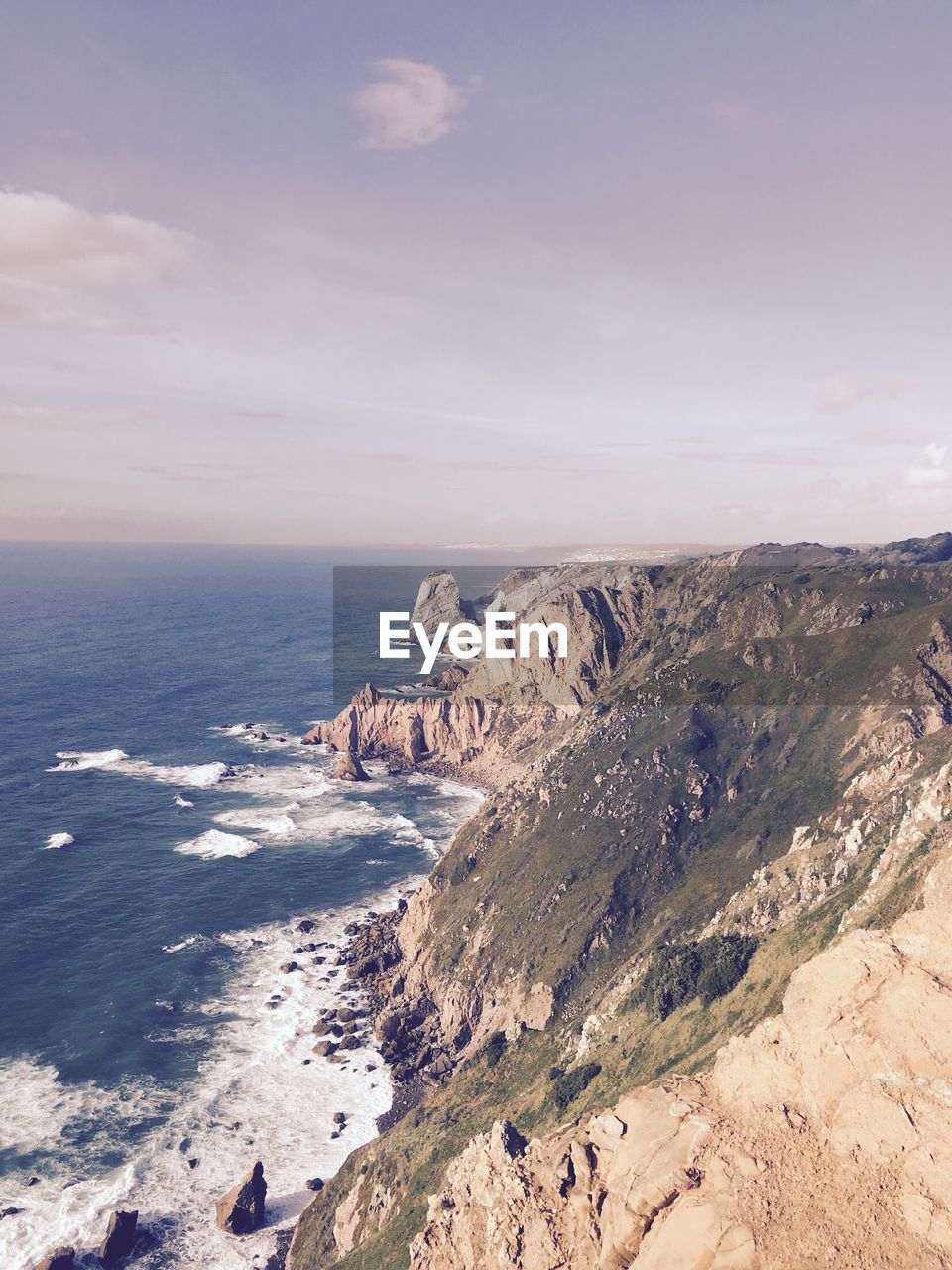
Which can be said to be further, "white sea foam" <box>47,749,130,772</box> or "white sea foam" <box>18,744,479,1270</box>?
"white sea foam" <box>47,749,130,772</box>

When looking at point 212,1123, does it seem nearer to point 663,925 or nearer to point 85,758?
point 663,925

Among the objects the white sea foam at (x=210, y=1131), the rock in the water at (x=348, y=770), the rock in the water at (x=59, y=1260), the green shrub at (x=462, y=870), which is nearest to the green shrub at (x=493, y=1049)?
the white sea foam at (x=210, y=1131)

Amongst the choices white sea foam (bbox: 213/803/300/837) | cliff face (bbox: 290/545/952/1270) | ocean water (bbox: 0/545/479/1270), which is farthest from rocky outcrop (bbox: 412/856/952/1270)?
white sea foam (bbox: 213/803/300/837)

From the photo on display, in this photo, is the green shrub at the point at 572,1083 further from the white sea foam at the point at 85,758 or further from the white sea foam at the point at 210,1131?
the white sea foam at the point at 85,758

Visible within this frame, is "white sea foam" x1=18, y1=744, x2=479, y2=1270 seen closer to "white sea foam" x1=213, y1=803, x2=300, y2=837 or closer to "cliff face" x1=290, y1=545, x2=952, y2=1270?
"cliff face" x1=290, y1=545, x2=952, y2=1270

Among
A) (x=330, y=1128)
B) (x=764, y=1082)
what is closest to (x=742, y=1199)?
(x=764, y=1082)

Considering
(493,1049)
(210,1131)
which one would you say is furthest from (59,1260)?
(493,1049)

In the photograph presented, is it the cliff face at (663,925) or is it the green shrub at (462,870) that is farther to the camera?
the green shrub at (462,870)
